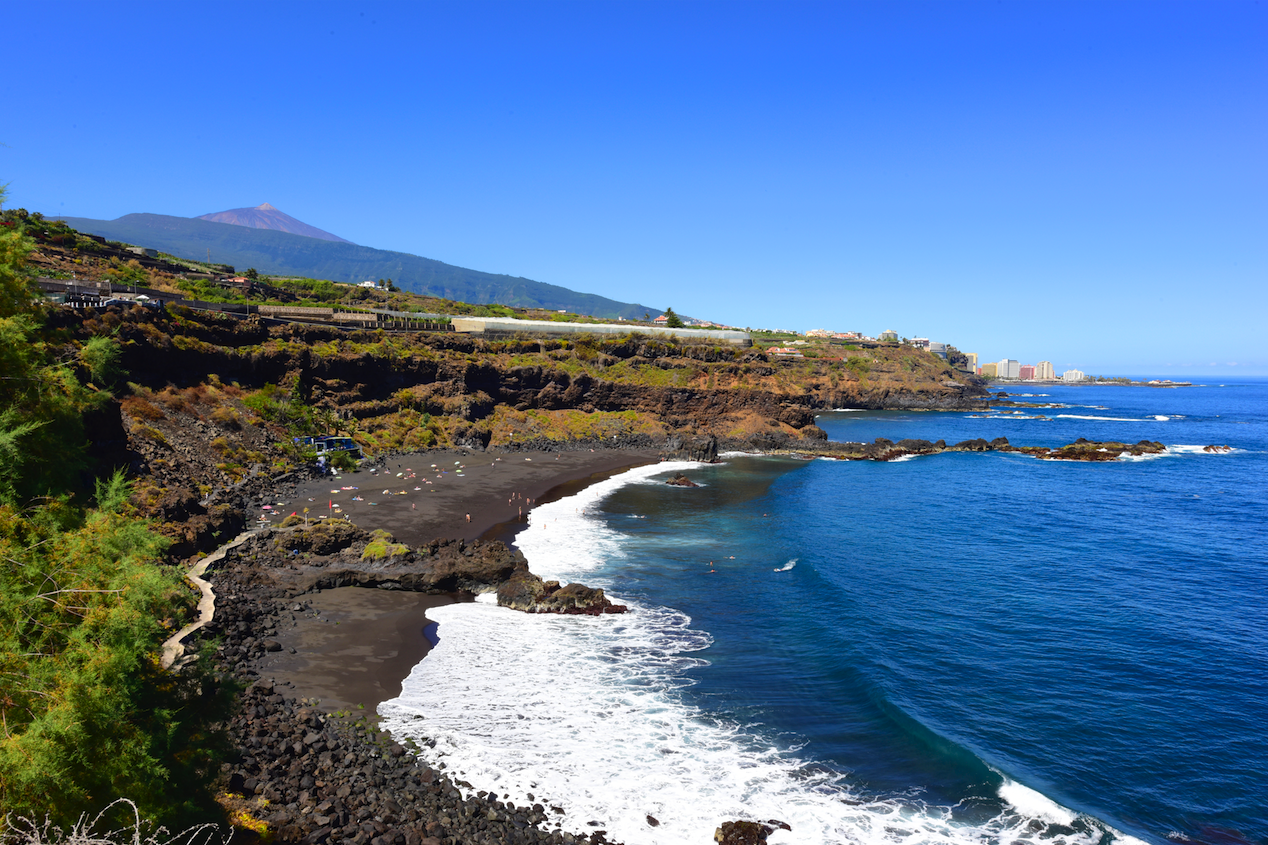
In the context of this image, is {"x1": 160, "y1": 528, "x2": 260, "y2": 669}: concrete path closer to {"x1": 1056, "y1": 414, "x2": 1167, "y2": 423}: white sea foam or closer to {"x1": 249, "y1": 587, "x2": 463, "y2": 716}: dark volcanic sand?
{"x1": 249, "y1": 587, "x2": 463, "y2": 716}: dark volcanic sand

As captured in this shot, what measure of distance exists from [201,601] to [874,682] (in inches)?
940

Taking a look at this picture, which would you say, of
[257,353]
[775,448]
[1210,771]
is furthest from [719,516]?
[257,353]

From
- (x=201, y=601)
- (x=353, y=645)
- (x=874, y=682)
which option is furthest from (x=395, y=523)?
(x=874, y=682)

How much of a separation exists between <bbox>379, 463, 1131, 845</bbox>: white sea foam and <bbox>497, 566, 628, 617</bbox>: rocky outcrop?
2.30 feet

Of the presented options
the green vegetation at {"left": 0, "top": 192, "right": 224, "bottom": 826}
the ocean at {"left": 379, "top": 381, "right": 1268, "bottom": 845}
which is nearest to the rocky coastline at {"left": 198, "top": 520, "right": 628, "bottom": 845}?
the ocean at {"left": 379, "top": 381, "right": 1268, "bottom": 845}

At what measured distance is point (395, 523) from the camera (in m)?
36.8

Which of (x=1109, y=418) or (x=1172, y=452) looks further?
(x=1109, y=418)

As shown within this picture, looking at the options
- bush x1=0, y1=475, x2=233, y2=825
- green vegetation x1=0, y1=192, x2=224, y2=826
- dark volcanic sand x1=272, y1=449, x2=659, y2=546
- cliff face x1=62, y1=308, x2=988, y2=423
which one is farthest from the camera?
cliff face x1=62, y1=308, x2=988, y2=423

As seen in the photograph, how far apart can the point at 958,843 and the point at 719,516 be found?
1228 inches

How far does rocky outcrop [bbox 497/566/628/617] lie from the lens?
1072 inches

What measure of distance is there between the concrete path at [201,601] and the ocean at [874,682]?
5.91 m

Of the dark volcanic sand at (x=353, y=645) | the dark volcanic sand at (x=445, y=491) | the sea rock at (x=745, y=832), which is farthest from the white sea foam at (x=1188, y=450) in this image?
the dark volcanic sand at (x=353, y=645)

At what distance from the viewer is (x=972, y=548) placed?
126ft

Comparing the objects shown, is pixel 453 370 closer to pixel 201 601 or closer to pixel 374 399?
pixel 374 399
